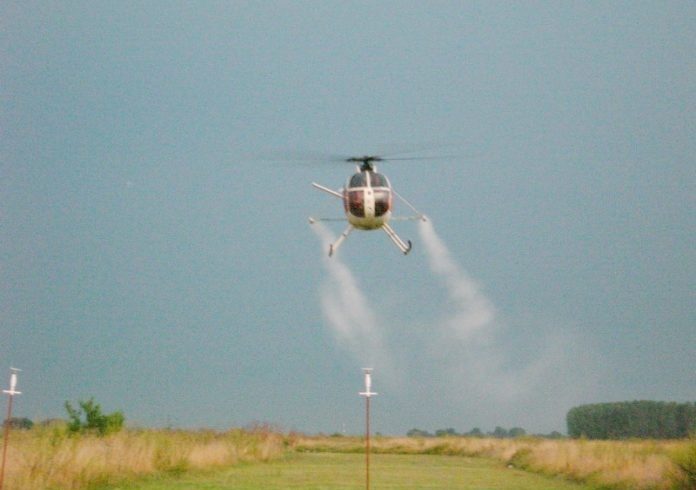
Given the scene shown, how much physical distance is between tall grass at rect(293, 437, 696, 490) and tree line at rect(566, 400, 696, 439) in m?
35.6

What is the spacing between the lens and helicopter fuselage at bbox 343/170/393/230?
1969cm

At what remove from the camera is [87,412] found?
25.5 m

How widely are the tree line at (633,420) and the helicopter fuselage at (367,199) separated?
60453 mm

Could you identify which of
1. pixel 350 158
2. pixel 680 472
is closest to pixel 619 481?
pixel 680 472

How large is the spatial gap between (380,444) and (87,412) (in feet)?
91.4

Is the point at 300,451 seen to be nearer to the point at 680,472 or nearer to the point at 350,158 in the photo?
the point at 350,158

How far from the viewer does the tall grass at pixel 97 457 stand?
15969 mm

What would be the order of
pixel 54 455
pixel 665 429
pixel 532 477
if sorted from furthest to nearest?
pixel 665 429, pixel 532 477, pixel 54 455

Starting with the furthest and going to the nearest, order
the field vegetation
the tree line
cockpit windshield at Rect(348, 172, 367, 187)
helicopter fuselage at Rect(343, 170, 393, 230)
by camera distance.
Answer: the tree line, cockpit windshield at Rect(348, 172, 367, 187), helicopter fuselage at Rect(343, 170, 393, 230), the field vegetation

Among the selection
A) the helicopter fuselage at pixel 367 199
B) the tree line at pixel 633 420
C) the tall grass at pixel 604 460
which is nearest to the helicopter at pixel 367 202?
the helicopter fuselage at pixel 367 199

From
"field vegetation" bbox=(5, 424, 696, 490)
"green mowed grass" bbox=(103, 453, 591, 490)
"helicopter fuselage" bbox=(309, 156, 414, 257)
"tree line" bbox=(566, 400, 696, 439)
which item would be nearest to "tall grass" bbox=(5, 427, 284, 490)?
"field vegetation" bbox=(5, 424, 696, 490)

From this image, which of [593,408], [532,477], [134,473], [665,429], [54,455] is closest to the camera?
[54,455]

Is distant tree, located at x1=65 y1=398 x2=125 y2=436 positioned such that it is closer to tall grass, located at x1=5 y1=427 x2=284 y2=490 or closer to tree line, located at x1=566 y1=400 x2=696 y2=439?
tall grass, located at x1=5 y1=427 x2=284 y2=490

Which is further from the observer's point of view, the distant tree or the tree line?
the tree line
